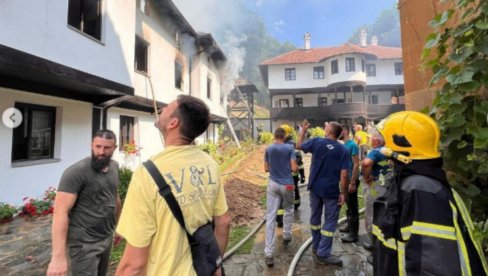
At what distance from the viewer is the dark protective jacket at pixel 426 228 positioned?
118 cm

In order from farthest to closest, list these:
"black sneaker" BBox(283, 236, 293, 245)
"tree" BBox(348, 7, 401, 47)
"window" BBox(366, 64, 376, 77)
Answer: "tree" BBox(348, 7, 401, 47) < "window" BBox(366, 64, 376, 77) < "black sneaker" BBox(283, 236, 293, 245)

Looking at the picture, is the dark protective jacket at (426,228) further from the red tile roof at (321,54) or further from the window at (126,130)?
the red tile roof at (321,54)

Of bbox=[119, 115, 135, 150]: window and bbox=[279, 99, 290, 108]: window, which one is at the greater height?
bbox=[279, 99, 290, 108]: window

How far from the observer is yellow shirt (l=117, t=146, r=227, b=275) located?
4.31 feet

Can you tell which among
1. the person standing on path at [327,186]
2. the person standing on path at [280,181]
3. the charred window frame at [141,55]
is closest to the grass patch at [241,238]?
the person standing on path at [280,181]

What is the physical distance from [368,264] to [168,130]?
12.2ft

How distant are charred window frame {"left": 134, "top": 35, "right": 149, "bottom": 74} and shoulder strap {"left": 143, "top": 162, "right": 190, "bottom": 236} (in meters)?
9.96

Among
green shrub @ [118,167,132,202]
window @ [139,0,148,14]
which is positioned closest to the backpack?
green shrub @ [118,167,132,202]

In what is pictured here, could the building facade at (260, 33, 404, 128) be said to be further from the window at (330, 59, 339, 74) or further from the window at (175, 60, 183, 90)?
the window at (175, 60, 183, 90)

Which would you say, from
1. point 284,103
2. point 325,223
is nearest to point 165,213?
point 325,223

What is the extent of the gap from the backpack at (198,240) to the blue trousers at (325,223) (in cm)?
276

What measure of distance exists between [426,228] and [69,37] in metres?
7.14

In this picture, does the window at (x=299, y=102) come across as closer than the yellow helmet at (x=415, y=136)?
No

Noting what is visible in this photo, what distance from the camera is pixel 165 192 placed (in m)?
1.33
